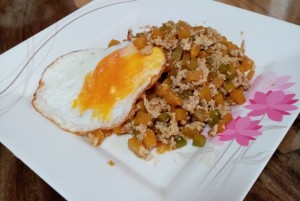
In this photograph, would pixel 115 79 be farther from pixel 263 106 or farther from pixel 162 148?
pixel 263 106

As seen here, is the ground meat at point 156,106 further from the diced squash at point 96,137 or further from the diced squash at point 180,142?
the diced squash at point 96,137

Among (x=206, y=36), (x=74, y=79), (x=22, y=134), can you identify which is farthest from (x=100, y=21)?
(x=22, y=134)

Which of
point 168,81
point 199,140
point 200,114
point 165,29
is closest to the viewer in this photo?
point 199,140

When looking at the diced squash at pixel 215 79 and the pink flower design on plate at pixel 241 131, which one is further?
the diced squash at pixel 215 79

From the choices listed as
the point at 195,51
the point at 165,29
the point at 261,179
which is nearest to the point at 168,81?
the point at 195,51

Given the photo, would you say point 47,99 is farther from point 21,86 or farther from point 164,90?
point 164,90

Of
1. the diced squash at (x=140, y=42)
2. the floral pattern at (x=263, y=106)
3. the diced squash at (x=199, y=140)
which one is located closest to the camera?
→ the floral pattern at (x=263, y=106)

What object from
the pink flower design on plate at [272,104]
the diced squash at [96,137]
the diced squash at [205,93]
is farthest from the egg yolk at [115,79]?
the pink flower design on plate at [272,104]
